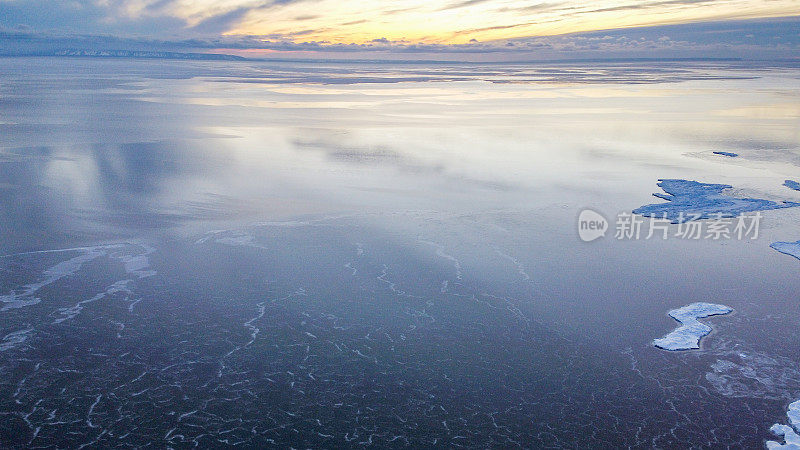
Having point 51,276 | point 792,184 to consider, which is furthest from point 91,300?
point 792,184

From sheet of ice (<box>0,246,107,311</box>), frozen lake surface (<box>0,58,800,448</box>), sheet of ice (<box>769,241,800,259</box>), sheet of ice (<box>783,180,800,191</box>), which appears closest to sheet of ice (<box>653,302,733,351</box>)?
frozen lake surface (<box>0,58,800,448</box>)

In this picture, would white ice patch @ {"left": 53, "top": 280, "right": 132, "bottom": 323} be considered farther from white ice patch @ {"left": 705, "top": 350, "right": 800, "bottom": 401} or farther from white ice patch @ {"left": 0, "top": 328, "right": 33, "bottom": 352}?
white ice patch @ {"left": 705, "top": 350, "right": 800, "bottom": 401}

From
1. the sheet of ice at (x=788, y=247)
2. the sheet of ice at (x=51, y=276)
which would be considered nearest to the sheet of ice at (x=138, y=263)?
the sheet of ice at (x=51, y=276)

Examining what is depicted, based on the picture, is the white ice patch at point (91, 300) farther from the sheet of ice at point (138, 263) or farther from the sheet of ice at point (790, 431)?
the sheet of ice at point (790, 431)

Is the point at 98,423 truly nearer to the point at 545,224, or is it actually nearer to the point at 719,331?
the point at 719,331

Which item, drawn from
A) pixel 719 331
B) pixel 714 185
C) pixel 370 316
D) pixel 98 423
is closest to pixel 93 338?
Answer: pixel 98 423
